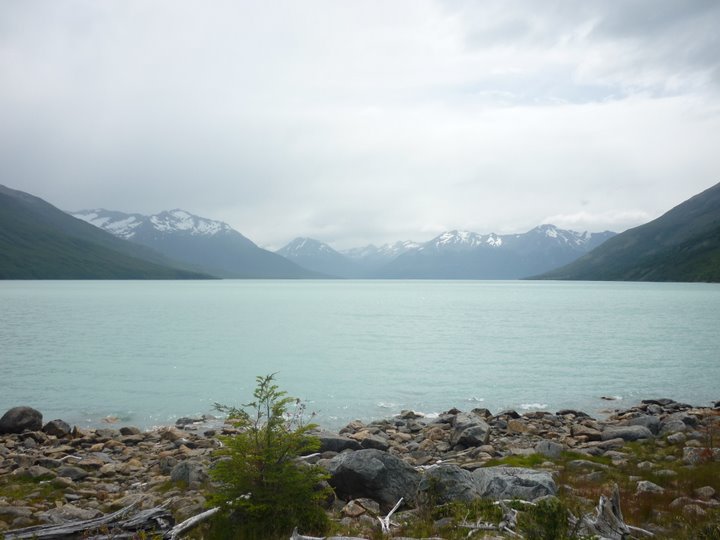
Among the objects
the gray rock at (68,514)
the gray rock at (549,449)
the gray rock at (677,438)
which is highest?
the gray rock at (68,514)

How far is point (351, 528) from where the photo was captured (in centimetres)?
1098

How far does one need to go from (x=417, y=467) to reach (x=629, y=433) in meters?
10.7

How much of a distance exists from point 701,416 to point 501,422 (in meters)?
11.1

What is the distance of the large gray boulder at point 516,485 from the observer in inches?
503

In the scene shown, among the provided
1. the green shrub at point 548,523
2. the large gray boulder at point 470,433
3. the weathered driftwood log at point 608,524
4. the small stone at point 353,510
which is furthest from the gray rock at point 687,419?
the green shrub at point 548,523

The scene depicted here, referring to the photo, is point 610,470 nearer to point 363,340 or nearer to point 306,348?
point 306,348

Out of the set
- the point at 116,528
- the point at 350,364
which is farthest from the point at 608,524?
the point at 350,364

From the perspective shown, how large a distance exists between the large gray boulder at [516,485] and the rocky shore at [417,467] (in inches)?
1.4

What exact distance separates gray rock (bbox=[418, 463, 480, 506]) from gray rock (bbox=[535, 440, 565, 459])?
7132mm

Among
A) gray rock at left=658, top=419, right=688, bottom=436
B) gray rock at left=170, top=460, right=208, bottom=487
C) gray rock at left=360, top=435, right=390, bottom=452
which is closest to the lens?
gray rock at left=170, top=460, right=208, bottom=487

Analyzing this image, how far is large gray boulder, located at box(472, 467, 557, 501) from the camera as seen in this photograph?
12.8 meters

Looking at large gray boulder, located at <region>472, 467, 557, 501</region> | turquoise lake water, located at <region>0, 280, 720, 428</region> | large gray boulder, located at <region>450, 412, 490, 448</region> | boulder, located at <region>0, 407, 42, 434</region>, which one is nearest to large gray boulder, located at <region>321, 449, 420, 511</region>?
large gray boulder, located at <region>472, 467, 557, 501</region>

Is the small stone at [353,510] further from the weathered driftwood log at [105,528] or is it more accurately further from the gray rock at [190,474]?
the gray rock at [190,474]

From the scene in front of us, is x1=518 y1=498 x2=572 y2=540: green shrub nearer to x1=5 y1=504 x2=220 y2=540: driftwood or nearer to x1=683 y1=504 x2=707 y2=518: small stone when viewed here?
x1=683 y1=504 x2=707 y2=518: small stone
